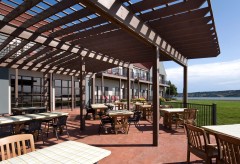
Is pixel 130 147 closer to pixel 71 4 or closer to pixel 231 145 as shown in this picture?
pixel 231 145

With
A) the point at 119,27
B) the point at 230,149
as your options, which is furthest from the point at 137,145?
the point at 119,27

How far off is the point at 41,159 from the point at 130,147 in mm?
3828

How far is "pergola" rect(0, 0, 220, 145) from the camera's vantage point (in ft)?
14.6

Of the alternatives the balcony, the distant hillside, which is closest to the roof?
the balcony

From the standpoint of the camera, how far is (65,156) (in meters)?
2.31

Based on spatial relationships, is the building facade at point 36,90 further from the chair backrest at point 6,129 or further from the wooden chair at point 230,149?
the wooden chair at point 230,149

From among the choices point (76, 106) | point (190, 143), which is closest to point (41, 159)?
point (190, 143)

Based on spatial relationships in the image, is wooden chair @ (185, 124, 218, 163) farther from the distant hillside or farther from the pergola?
the distant hillside

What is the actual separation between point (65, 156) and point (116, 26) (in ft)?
14.3

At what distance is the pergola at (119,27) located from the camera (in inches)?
176

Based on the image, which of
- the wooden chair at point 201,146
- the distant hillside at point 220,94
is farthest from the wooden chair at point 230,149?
the distant hillside at point 220,94

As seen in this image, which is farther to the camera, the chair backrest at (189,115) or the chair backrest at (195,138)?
the chair backrest at (189,115)

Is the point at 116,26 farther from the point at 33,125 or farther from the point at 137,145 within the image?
the point at 33,125

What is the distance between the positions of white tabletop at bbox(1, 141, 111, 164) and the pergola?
272 cm
